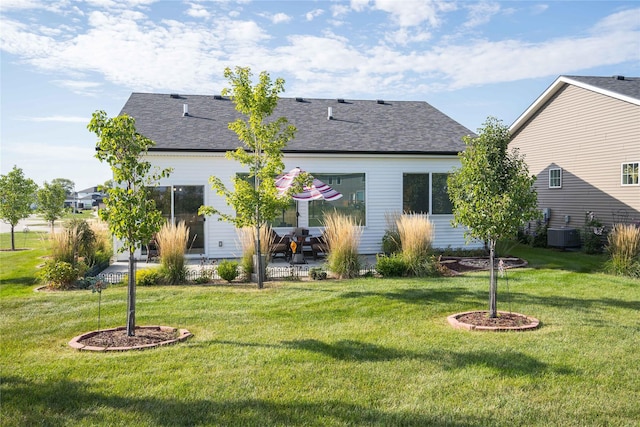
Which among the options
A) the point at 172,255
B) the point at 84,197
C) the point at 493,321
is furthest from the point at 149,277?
the point at 84,197

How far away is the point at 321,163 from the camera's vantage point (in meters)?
13.8

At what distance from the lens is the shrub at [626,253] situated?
32.6ft

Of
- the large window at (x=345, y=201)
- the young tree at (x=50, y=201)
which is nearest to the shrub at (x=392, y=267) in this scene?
the large window at (x=345, y=201)

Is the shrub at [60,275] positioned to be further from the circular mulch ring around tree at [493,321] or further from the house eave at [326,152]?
the circular mulch ring around tree at [493,321]

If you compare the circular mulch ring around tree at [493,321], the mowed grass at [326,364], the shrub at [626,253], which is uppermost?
the shrub at [626,253]

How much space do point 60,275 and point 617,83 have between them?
17.0 meters

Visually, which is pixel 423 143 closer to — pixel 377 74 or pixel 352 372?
pixel 377 74

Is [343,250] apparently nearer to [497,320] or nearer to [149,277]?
[149,277]

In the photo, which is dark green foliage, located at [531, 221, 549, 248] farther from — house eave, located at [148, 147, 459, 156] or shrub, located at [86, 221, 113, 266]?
shrub, located at [86, 221, 113, 266]

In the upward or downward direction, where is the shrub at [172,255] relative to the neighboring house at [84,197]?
downward

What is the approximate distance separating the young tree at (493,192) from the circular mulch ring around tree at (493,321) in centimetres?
18

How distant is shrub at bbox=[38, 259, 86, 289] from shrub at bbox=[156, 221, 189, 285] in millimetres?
1525

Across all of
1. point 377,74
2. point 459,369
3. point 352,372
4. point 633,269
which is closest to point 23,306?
point 352,372

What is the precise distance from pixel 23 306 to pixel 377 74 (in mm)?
9672
